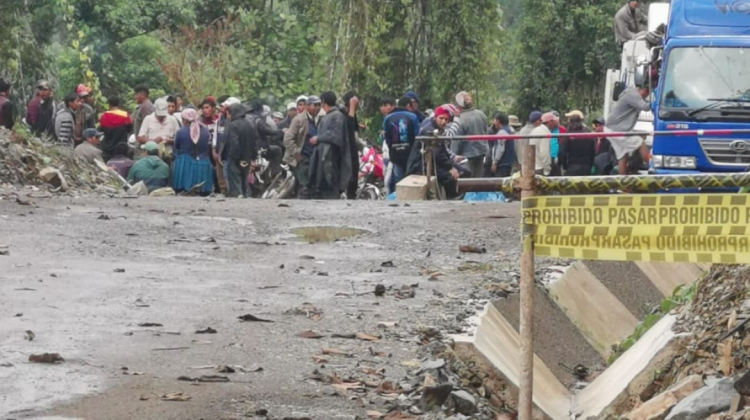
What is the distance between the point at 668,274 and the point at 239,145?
886 centimetres

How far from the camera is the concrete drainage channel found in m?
9.23

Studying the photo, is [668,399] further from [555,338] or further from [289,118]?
[289,118]

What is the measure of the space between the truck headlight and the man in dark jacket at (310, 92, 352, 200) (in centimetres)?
447

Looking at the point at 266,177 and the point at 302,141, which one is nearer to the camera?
the point at 302,141

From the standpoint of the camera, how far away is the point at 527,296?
275 inches

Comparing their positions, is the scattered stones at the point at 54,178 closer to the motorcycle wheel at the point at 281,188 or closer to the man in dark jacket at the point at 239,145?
the man in dark jacket at the point at 239,145

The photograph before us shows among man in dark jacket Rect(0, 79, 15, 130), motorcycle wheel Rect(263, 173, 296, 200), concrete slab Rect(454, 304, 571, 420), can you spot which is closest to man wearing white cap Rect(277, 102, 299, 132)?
motorcycle wheel Rect(263, 173, 296, 200)

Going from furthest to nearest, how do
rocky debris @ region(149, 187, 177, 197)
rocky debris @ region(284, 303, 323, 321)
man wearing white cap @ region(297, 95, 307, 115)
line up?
man wearing white cap @ region(297, 95, 307, 115) → rocky debris @ region(149, 187, 177, 197) → rocky debris @ region(284, 303, 323, 321)

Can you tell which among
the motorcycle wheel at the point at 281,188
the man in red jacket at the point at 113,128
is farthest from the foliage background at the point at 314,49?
the motorcycle wheel at the point at 281,188

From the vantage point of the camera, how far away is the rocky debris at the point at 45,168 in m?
18.8

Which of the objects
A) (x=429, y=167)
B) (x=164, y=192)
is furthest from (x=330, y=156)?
(x=164, y=192)

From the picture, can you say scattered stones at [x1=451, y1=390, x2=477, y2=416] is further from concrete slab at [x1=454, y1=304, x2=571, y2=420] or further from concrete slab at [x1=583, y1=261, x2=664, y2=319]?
concrete slab at [x1=583, y1=261, x2=664, y2=319]

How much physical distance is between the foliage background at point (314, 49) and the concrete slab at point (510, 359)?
1636 centimetres

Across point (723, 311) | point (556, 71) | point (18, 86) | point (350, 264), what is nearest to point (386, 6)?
point (18, 86)
